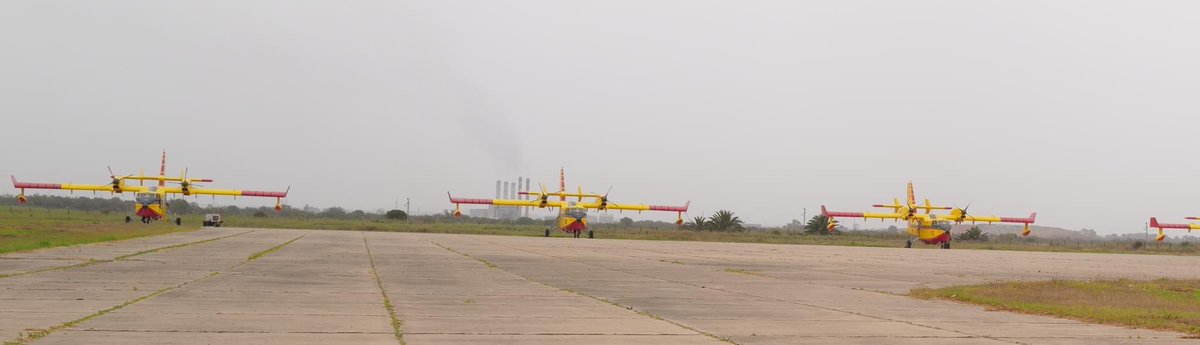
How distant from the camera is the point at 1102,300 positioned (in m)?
18.0

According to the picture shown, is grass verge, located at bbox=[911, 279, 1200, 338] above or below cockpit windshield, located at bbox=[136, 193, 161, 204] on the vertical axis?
below

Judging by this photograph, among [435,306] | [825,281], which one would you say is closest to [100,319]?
[435,306]

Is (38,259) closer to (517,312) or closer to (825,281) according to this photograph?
(517,312)

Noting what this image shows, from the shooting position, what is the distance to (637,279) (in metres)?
21.4

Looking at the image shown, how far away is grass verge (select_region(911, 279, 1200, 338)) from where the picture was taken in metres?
13.6

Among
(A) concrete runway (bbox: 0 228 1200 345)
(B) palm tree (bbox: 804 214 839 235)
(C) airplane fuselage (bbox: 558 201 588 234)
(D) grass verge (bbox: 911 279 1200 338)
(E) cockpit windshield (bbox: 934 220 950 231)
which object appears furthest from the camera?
(B) palm tree (bbox: 804 214 839 235)

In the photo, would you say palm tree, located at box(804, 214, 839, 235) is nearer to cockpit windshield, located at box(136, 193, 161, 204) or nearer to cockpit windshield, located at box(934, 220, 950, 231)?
cockpit windshield, located at box(934, 220, 950, 231)

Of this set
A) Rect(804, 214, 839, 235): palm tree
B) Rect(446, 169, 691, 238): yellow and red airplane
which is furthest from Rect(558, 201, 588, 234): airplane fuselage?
Rect(804, 214, 839, 235): palm tree

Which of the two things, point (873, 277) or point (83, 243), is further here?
point (83, 243)

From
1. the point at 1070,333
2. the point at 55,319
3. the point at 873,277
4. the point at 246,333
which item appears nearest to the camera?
the point at 246,333

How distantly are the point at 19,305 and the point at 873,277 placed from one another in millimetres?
18933

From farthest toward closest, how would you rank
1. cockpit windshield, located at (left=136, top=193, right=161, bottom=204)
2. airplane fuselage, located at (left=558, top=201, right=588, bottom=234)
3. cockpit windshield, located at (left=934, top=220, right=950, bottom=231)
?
airplane fuselage, located at (left=558, top=201, right=588, bottom=234), cockpit windshield, located at (left=136, top=193, right=161, bottom=204), cockpit windshield, located at (left=934, top=220, right=950, bottom=231)

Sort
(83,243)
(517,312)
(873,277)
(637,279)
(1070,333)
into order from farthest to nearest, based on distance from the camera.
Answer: (83,243)
(873,277)
(637,279)
(517,312)
(1070,333)

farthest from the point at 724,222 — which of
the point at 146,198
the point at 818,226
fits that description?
the point at 146,198
